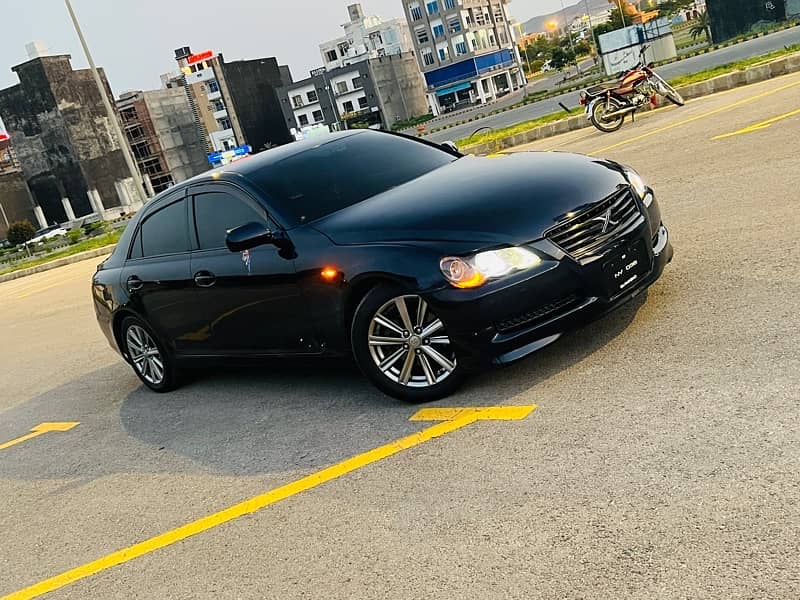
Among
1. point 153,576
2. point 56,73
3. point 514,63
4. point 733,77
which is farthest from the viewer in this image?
point 514,63

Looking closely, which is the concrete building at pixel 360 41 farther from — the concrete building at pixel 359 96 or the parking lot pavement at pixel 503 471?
the parking lot pavement at pixel 503 471

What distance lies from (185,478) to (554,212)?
8.69 feet

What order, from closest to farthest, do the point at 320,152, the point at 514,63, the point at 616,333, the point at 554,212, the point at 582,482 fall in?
the point at 582,482 < the point at 554,212 < the point at 616,333 < the point at 320,152 < the point at 514,63

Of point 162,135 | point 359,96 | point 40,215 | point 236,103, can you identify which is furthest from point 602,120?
point 236,103

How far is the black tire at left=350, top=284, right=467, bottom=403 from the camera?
16.7 feet

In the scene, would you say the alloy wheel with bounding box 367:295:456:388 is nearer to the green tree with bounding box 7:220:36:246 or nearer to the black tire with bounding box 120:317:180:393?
the black tire with bounding box 120:317:180:393

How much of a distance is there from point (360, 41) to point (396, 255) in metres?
150

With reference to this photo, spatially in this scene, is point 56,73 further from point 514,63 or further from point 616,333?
point 616,333

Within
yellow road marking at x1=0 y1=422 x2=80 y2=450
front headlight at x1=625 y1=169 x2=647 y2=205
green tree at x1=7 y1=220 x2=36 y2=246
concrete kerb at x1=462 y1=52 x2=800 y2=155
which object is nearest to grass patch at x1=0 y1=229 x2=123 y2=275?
concrete kerb at x1=462 y1=52 x2=800 y2=155

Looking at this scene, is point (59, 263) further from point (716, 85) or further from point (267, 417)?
point (267, 417)

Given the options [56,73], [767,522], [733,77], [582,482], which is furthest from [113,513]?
[56,73]

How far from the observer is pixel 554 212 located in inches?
197

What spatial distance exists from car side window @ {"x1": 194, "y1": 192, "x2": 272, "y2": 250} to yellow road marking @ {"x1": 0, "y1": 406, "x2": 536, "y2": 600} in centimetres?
189

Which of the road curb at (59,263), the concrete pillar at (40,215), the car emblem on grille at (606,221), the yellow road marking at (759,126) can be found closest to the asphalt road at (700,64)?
the road curb at (59,263)
